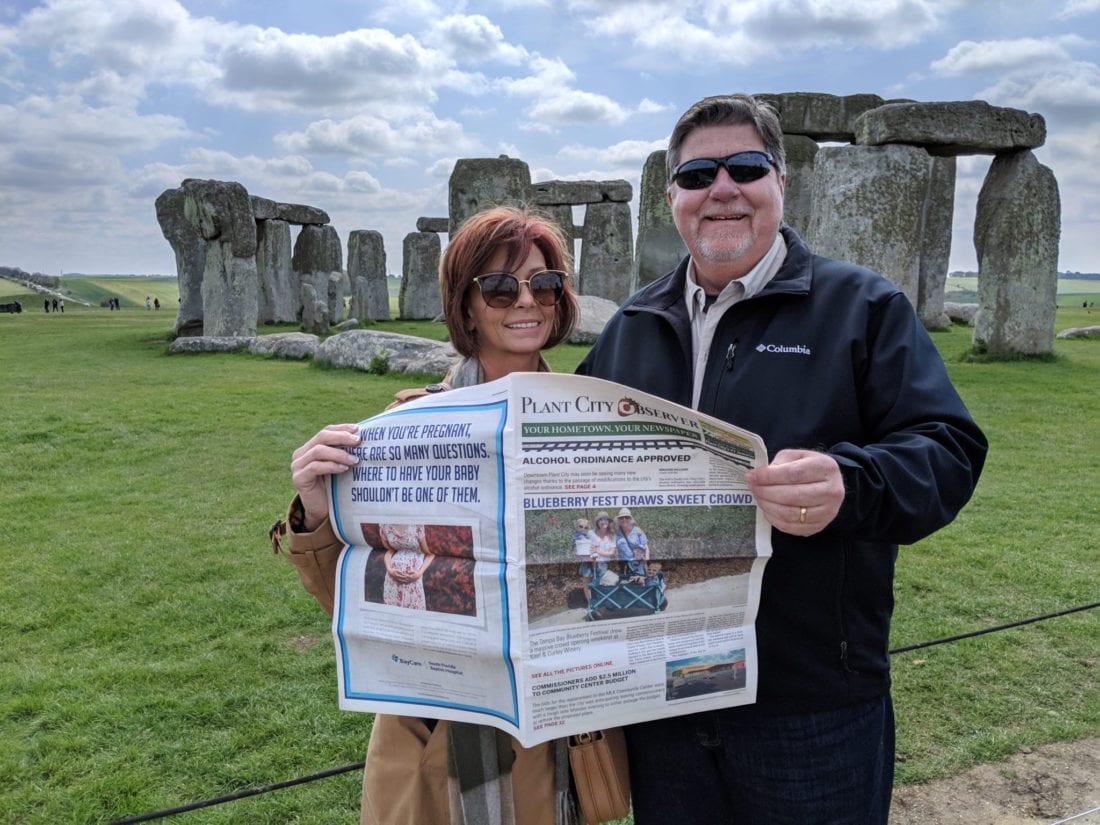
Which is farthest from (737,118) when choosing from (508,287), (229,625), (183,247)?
(183,247)

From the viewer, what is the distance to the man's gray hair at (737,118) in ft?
5.42

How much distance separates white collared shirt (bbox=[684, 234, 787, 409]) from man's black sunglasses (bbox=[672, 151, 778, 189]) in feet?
0.43

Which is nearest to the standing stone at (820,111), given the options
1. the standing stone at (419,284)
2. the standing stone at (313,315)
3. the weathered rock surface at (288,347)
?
the weathered rock surface at (288,347)

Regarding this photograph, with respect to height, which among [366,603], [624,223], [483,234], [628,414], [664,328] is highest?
[624,223]

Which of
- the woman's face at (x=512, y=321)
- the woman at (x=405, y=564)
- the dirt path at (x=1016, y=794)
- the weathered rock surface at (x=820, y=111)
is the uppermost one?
the weathered rock surface at (x=820, y=111)

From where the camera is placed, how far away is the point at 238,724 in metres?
3.04

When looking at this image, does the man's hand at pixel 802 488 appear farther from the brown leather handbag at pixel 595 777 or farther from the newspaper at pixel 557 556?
the brown leather handbag at pixel 595 777

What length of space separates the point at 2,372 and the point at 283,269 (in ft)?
38.7

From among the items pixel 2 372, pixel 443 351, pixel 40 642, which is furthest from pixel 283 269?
pixel 40 642

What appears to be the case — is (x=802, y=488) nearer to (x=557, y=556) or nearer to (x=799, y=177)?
(x=557, y=556)

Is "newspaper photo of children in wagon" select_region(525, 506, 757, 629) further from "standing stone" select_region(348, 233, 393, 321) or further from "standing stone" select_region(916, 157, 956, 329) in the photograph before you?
"standing stone" select_region(348, 233, 393, 321)

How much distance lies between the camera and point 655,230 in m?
10.3

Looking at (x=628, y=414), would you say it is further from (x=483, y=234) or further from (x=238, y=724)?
(x=238, y=724)

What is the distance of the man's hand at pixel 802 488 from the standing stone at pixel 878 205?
8630 millimetres
